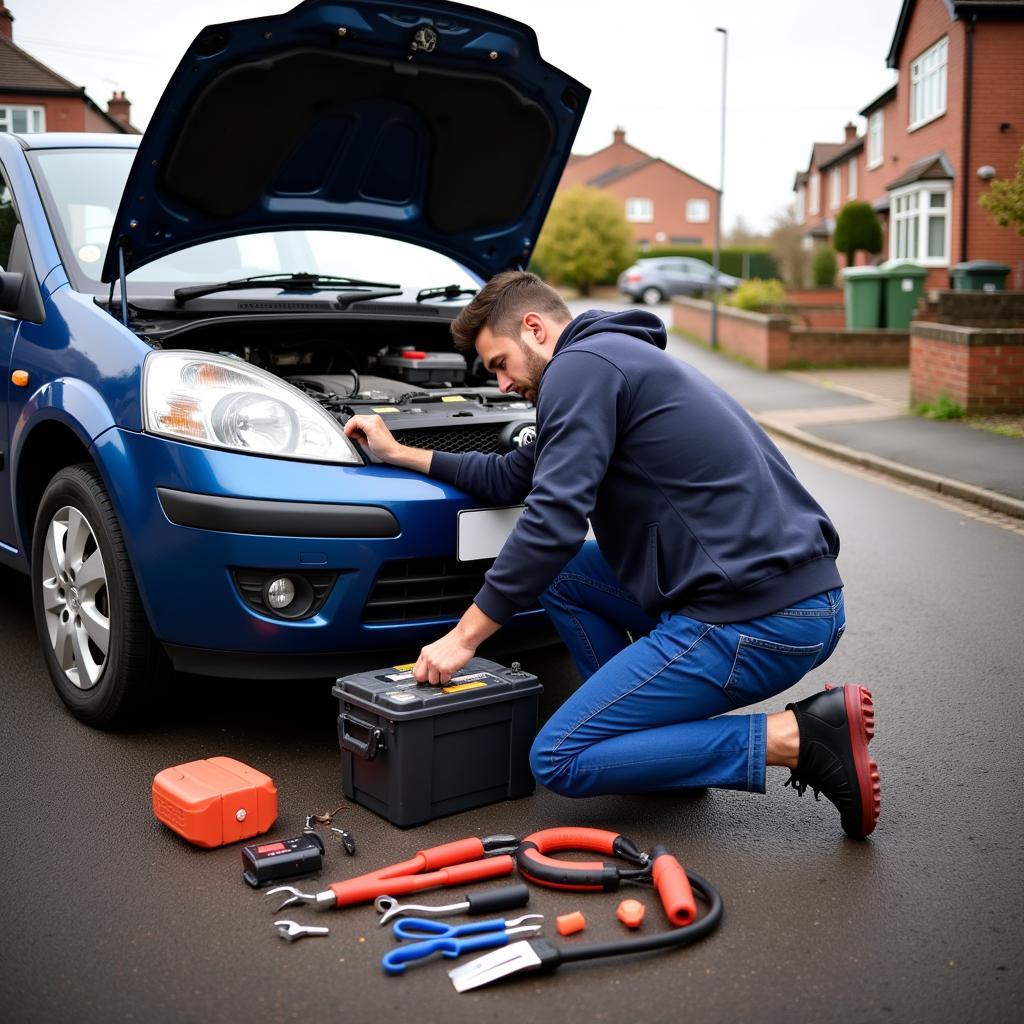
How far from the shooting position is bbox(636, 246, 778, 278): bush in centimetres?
5280

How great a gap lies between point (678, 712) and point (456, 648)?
60 centimetres

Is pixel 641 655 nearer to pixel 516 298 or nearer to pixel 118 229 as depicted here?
pixel 516 298

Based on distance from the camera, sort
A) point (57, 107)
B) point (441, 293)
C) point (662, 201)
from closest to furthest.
Answer: point (441, 293)
point (57, 107)
point (662, 201)

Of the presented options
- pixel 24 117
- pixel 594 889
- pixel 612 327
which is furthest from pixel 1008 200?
pixel 24 117

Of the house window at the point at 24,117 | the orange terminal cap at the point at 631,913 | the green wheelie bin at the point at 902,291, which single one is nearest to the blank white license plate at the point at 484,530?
the orange terminal cap at the point at 631,913

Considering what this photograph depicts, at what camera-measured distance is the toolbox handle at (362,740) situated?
10.7 feet

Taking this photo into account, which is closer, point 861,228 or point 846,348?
point 846,348

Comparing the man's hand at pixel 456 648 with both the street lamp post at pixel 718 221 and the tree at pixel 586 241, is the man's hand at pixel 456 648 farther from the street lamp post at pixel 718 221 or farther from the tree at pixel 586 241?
the tree at pixel 586 241

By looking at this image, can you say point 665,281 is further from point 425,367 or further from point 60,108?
point 425,367

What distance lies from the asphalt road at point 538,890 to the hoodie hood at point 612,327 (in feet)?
4.21

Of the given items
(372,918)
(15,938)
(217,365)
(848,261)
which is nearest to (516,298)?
(217,365)

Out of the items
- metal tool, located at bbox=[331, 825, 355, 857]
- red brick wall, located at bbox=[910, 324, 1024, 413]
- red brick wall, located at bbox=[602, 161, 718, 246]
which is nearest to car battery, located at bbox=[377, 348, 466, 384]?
metal tool, located at bbox=[331, 825, 355, 857]

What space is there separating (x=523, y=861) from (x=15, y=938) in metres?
1.13

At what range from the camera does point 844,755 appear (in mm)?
3215
